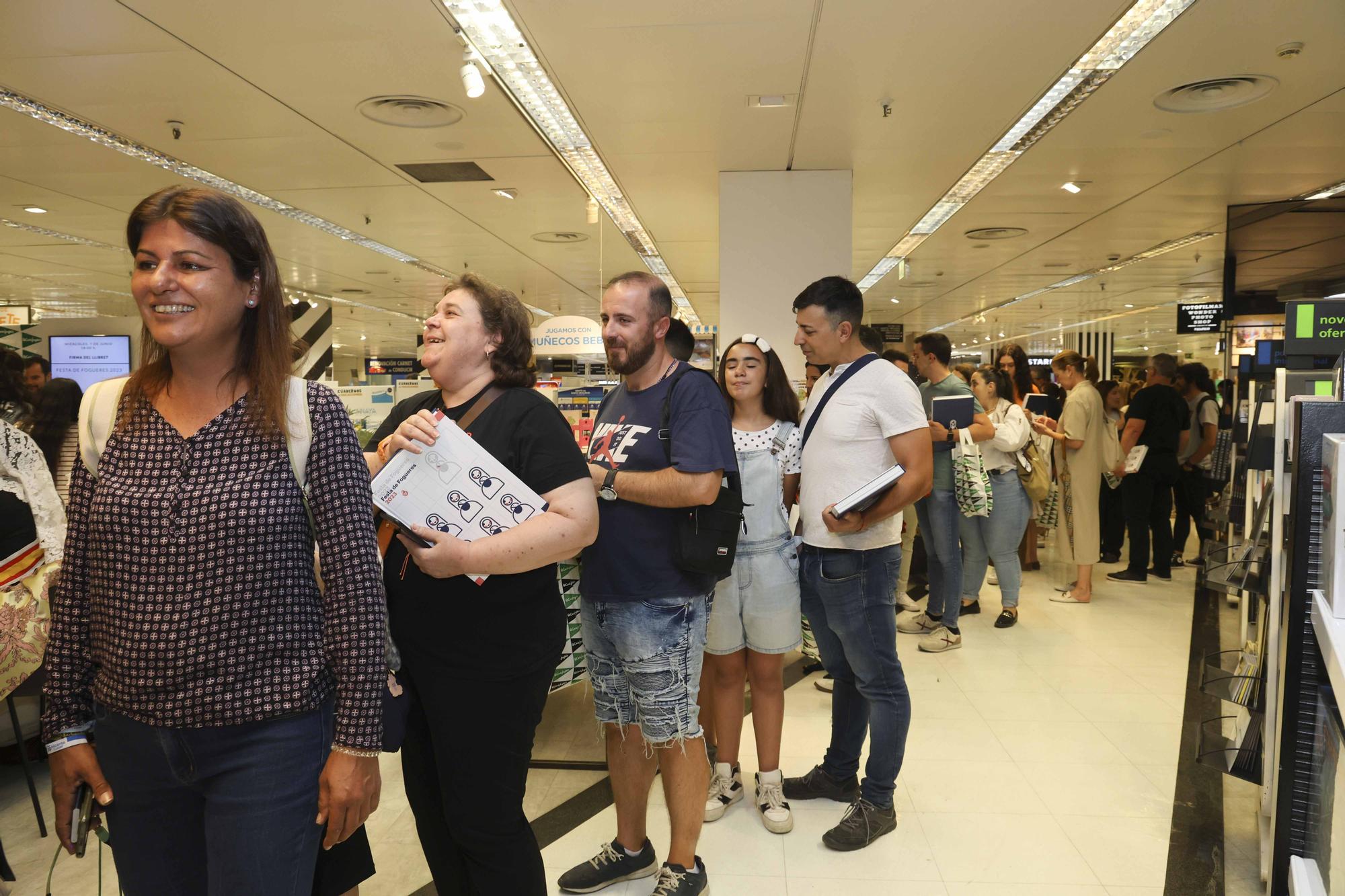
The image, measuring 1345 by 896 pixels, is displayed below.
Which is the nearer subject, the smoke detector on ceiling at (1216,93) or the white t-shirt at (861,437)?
the white t-shirt at (861,437)

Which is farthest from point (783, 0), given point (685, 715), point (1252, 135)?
point (1252, 135)

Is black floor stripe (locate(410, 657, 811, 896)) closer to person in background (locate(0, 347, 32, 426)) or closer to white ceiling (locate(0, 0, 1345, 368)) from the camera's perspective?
person in background (locate(0, 347, 32, 426))

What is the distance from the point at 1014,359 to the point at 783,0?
309cm

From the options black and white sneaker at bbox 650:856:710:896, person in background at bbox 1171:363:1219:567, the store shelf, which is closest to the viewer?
the store shelf

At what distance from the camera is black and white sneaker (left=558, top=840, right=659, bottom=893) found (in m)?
2.35

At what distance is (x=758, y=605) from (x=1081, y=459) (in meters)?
4.28

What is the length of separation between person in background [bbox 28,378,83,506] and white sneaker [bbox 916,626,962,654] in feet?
13.6

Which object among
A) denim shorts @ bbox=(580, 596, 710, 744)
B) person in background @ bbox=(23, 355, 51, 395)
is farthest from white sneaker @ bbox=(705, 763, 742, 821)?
person in background @ bbox=(23, 355, 51, 395)

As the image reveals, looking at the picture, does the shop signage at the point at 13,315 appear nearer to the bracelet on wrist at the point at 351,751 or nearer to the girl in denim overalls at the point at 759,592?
the girl in denim overalls at the point at 759,592

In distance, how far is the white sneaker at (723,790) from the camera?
9.12 feet

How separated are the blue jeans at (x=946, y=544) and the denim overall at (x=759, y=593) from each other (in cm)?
225

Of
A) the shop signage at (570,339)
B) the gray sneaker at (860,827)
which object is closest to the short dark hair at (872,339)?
the gray sneaker at (860,827)

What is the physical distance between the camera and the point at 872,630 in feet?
8.39

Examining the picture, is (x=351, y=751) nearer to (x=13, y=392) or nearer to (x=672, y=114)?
(x=13, y=392)
